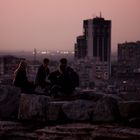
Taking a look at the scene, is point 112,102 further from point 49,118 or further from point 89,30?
point 89,30

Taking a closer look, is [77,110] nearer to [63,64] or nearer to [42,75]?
[63,64]

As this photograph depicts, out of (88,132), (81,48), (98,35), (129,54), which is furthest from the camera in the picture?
(98,35)

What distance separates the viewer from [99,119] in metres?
9.15

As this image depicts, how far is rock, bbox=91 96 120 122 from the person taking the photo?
9117 mm

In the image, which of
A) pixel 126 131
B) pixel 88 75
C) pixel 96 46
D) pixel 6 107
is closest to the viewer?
pixel 126 131

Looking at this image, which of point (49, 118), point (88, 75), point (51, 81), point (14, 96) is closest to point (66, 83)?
point (51, 81)

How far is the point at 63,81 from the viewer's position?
37.6ft

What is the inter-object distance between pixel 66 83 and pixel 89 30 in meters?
185

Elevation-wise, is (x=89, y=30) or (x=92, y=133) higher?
(x=89, y=30)

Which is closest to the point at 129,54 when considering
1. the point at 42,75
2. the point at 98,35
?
the point at 98,35

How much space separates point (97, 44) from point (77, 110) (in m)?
178

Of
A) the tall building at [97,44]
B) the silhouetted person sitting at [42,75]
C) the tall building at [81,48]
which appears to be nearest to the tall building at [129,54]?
the tall building at [97,44]

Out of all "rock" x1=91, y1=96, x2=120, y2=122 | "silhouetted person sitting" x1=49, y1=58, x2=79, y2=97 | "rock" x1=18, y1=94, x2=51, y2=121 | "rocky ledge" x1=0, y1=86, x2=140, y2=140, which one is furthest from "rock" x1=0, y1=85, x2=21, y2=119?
"rock" x1=91, y1=96, x2=120, y2=122

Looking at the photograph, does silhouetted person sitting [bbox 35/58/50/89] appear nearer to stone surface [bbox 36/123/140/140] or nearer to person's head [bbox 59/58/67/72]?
person's head [bbox 59/58/67/72]
